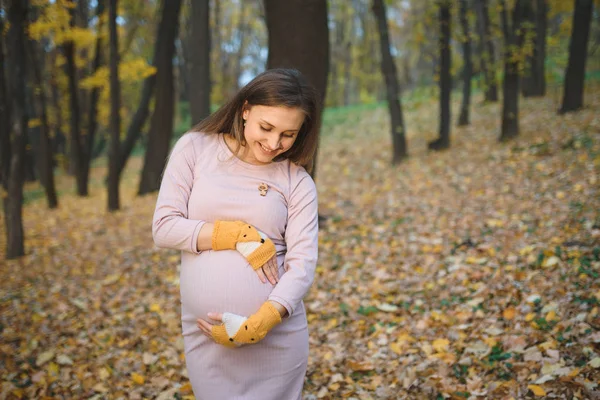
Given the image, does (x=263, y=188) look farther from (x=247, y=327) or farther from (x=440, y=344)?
(x=440, y=344)

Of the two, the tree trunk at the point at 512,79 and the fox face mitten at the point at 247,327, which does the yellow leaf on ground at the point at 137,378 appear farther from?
the tree trunk at the point at 512,79

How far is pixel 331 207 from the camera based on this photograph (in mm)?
9094

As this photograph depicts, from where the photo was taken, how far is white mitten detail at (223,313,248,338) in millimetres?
1999

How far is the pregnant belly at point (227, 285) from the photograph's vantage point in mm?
2098

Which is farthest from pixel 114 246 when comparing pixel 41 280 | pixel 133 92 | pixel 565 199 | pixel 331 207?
pixel 133 92

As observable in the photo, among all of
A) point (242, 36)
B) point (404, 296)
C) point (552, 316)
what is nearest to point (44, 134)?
point (404, 296)

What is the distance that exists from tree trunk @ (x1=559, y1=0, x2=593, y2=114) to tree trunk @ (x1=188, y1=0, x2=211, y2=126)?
8915 millimetres

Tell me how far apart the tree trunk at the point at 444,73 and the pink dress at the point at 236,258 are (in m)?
11.1

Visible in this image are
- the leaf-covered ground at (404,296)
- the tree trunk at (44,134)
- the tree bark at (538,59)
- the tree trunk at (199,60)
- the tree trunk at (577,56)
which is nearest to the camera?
the leaf-covered ground at (404,296)

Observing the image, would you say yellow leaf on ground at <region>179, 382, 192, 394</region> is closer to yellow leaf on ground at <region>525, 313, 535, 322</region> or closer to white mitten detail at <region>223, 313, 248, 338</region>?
white mitten detail at <region>223, 313, 248, 338</region>

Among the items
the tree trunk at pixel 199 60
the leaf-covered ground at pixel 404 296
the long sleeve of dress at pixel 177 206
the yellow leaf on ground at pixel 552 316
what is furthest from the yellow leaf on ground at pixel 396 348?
the tree trunk at pixel 199 60

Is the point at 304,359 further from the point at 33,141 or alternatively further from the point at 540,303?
the point at 33,141

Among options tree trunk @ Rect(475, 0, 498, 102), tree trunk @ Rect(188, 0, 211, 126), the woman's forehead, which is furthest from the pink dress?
tree trunk @ Rect(475, 0, 498, 102)

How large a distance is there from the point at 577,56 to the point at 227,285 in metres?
12.4
